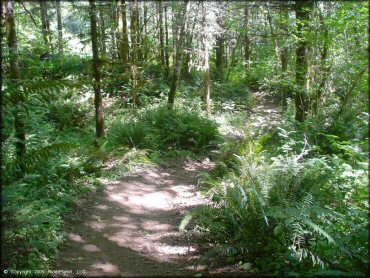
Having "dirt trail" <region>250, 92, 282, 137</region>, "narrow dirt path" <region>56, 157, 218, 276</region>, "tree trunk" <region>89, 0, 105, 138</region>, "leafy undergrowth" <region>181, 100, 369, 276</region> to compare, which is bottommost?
"narrow dirt path" <region>56, 157, 218, 276</region>

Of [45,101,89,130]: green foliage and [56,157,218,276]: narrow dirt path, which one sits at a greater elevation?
[45,101,89,130]: green foliage

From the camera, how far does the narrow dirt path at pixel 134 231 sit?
4.18m

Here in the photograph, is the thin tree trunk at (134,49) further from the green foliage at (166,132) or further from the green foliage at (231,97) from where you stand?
the green foliage at (231,97)

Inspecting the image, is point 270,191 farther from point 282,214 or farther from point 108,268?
point 108,268

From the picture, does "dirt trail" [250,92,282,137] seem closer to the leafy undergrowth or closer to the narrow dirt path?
the narrow dirt path

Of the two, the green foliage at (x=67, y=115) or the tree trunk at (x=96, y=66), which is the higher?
the tree trunk at (x=96, y=66)

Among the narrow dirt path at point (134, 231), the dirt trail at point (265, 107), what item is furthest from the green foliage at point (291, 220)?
the dirt trail at point (265, 107)

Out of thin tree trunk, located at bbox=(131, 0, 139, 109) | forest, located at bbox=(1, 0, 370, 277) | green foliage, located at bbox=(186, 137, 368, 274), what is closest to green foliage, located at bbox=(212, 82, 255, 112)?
thin tree trunk, located at bbox=(131, 0, 139, 109)

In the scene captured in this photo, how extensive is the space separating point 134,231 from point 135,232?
0.05 meters

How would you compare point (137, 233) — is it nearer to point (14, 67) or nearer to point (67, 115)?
point (14, 67)

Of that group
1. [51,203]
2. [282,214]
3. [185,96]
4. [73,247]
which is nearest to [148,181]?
[51,203]

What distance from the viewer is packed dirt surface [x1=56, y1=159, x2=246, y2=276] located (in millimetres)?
4162

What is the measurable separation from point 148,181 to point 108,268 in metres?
4.03

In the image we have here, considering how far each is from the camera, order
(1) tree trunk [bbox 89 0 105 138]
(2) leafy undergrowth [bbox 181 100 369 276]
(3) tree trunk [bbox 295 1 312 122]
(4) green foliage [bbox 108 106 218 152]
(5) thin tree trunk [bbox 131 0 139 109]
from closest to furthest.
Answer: (2) leafy undergrowth [bbox 181 100 369 276] → (1) tree trunk [bbox 89 0 105 138] → (3) tree trunk [bbox 295 1 312 122] → (4) green foliage [bbox 108 106 218 152] → (5) thin tree trunk [bbox 131 0 139 109]
